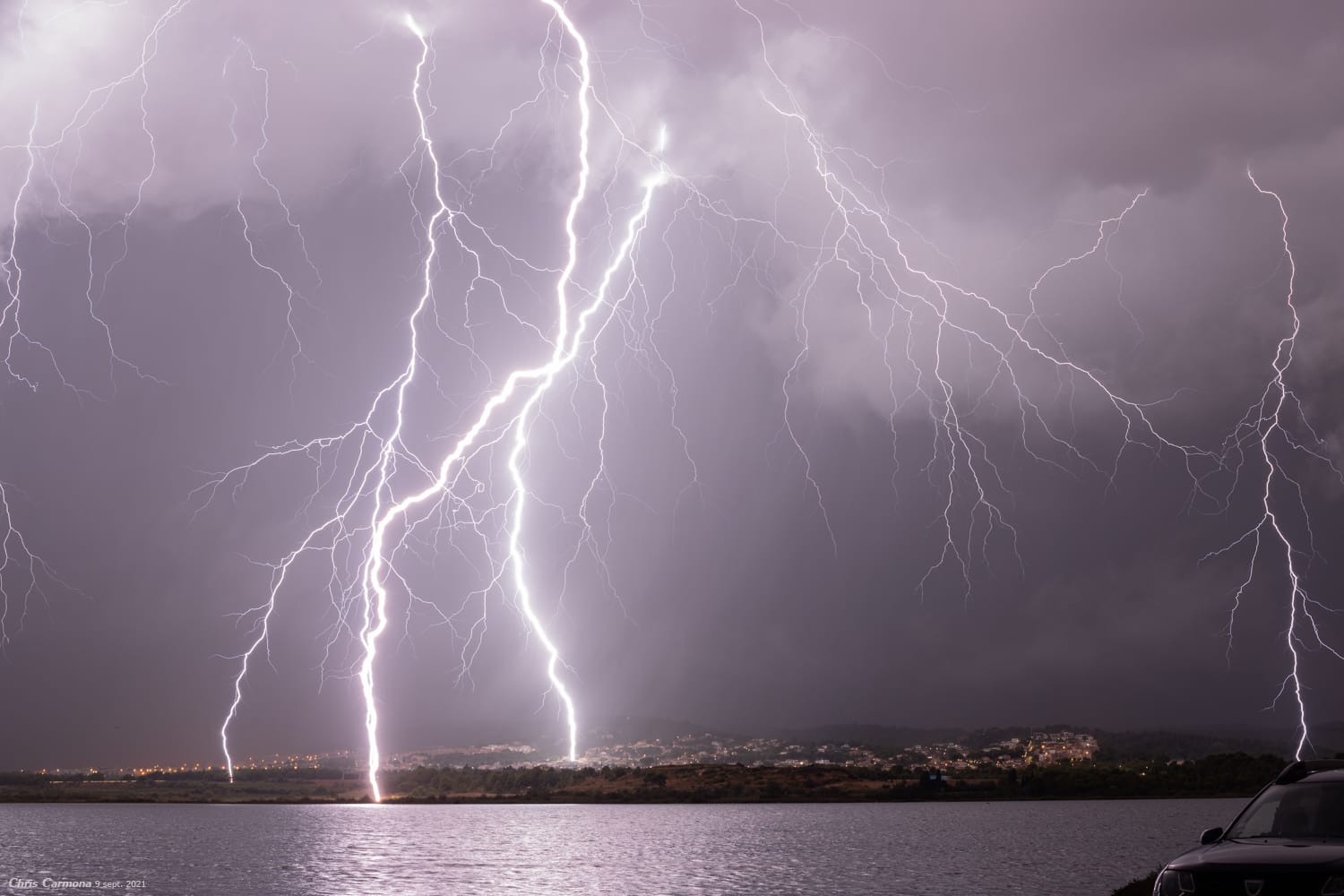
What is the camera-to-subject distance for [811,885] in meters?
23.3

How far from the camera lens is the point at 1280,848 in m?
8.22

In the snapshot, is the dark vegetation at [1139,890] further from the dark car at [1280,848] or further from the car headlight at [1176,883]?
the car headlight at [1176,883]

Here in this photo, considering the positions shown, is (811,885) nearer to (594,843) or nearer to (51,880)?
(51,880)

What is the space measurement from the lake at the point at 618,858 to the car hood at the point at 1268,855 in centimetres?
1360

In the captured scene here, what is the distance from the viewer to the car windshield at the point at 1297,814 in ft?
29.5

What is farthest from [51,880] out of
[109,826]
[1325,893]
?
[109,826]

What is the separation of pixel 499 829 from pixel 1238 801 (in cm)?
9607

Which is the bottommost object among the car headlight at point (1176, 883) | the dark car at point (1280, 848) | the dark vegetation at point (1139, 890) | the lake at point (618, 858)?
the lake at point (618, 858)

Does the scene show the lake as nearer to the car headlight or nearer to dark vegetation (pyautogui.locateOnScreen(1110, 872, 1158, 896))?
dark vegetation (pyautogui.locateOnScreen(1110, 872, 1158, 896))

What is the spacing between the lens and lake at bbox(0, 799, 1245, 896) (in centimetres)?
2414

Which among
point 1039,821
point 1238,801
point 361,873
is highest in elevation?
point 361,873

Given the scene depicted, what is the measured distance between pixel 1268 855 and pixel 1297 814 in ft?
5.15

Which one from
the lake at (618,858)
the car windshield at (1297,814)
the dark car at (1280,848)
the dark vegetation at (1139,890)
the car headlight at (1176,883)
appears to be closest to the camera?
the dark car at (1280,848)

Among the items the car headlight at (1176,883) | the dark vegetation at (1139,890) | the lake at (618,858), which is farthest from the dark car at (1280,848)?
the lake at (618,858)
